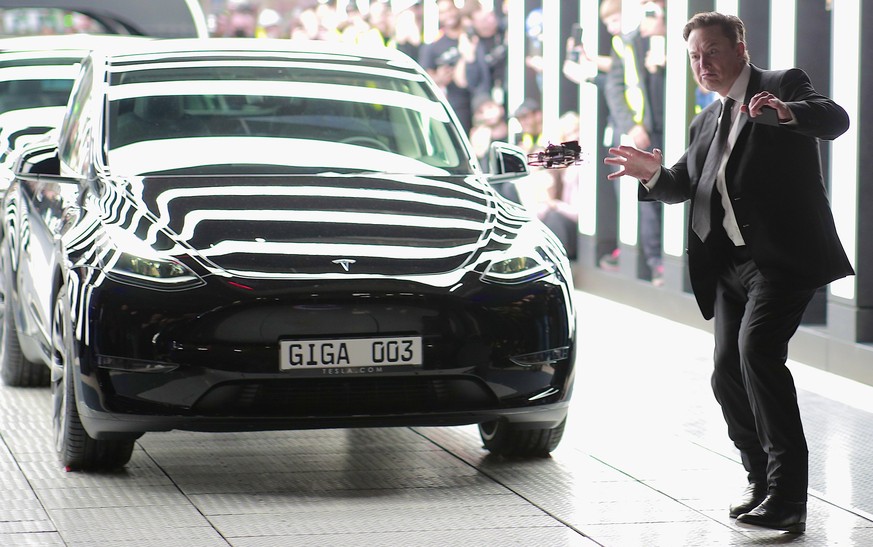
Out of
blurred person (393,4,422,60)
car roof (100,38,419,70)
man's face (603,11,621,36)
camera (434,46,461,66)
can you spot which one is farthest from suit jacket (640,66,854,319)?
blurred person (393,4,422,60)

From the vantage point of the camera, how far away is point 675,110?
10492mm

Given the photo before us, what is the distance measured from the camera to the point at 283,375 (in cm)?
518

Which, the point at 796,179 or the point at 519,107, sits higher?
the point at 796,179

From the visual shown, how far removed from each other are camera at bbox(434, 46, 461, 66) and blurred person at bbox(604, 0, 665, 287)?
382 cm

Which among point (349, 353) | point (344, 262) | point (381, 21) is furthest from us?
point (381, 21)

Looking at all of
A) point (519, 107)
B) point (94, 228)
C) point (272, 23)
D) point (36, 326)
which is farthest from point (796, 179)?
point (272, 23)

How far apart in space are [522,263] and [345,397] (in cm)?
80

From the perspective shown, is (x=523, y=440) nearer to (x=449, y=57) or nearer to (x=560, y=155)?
(x=560, y=155)

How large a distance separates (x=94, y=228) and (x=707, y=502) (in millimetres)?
2324

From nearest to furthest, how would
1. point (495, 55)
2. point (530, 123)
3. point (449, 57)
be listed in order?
point (530, 123)
point (495, 55)
point (449, 57)

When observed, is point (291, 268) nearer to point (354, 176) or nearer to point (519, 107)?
point (354, 176)

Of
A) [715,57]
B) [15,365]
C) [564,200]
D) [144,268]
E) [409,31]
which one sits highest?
[715,57]

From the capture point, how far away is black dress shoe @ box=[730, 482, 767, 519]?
5121mm

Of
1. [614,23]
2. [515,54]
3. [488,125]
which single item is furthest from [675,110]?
[488,125]
